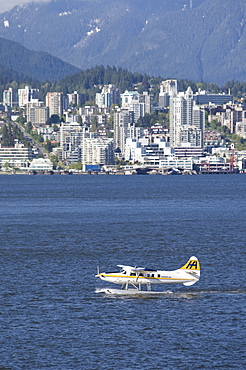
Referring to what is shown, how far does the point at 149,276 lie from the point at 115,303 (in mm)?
2502

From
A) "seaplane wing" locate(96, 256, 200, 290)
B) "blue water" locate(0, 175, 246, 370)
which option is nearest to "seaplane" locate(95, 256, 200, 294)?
"seaplane wing" locate(96, 256, 200, 290)

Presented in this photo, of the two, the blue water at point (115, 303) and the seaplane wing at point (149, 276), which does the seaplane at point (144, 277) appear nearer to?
the seaplane wing at point (149, 276)

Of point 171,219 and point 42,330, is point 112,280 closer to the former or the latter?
point 42,330

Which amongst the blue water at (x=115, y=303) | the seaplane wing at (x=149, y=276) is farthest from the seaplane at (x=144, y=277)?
the blue water at (x=115, y=303)

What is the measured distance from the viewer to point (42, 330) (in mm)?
30875

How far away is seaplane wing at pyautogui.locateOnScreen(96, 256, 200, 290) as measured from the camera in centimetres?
3678

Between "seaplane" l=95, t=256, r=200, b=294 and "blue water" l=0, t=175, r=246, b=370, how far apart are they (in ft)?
1.87

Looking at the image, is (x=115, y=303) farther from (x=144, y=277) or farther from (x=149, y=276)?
(x=149, y=276)

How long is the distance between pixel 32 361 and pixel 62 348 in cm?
152

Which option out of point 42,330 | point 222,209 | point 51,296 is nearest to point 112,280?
point 51,296

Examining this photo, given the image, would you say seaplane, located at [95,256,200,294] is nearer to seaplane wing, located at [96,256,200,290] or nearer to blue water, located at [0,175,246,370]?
seaplane wing, located at [96,256,200,290]

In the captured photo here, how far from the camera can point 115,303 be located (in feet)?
115

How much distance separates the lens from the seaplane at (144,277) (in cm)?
3675

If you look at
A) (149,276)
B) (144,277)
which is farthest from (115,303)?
(149,276)
